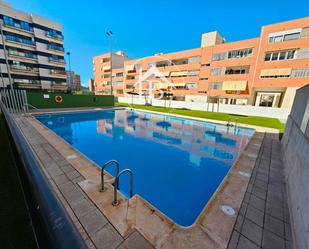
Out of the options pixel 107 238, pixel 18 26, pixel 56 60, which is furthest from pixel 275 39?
pixel 18 26

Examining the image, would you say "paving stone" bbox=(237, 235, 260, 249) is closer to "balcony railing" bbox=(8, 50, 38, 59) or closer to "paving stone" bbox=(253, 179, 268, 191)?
"paving stone" bbox=(253, 179, 268, 191)

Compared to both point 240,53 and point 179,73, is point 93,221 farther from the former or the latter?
point 179,73

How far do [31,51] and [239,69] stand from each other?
1648 inches

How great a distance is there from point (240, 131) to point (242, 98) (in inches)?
613

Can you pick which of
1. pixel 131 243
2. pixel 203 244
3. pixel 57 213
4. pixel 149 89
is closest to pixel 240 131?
pixel 203 244

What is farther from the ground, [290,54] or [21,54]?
[21,54]

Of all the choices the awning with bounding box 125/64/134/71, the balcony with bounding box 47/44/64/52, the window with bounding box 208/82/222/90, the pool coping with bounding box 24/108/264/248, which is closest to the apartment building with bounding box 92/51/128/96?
the awning with bounding box 125/64/134/71

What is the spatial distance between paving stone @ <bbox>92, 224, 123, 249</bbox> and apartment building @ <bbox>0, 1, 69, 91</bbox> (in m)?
34.2

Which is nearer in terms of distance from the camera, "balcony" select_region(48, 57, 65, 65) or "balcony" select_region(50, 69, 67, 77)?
"balcony" select_region(48, 57, 65, 65)

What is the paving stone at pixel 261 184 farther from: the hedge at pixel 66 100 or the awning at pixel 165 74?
the awning at pixel 165 74

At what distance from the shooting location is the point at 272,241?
2555mm

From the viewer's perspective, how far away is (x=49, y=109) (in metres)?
17.2

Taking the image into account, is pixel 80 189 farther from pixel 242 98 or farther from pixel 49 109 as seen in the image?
pixel 242 98

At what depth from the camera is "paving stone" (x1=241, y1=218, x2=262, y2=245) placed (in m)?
2.57
